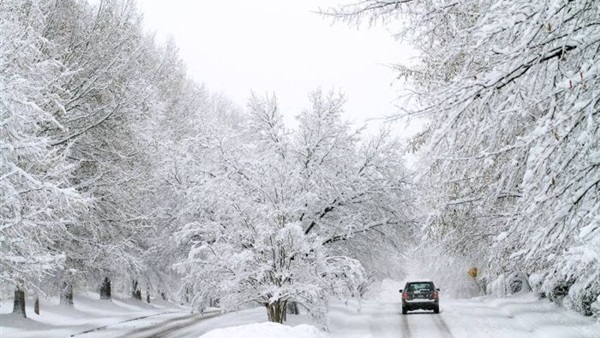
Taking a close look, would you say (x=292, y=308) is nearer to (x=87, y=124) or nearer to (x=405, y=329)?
(x=405, y=329)

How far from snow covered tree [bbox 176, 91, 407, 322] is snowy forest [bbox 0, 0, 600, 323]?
0.23 feet

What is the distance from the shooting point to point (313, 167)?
18391 millimetres

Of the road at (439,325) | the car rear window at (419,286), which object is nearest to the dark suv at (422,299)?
the car rear window at (419,286)

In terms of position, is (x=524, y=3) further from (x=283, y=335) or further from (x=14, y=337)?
(x=14, y=337)

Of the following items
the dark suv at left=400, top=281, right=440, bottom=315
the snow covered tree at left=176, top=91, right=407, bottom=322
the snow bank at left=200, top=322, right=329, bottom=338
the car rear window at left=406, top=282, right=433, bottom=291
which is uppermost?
the snow covered tree at left=176, top=91, right=407, bottom=322

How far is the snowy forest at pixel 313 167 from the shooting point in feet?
19.0

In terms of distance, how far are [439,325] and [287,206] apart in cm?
705

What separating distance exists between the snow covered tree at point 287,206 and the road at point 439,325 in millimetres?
2183

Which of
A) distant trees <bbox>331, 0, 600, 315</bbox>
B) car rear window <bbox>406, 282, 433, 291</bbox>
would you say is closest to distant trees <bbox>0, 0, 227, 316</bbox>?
distant trees <bbox>331, 0, 600, 315</bbox>

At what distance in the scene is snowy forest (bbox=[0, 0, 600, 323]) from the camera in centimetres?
579

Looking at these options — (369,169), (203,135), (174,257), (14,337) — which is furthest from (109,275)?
(369,169)

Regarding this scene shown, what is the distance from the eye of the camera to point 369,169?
1892cm

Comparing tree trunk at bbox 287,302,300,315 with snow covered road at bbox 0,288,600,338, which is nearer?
snow covered road at bbox 0,288,600,338

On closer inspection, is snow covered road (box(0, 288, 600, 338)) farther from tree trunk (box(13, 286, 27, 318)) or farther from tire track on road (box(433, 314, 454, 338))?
tree trunk (box(13, 286, 27, 318))
